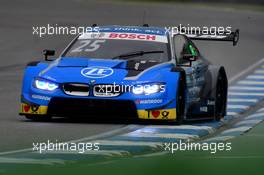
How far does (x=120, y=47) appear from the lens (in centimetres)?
1559

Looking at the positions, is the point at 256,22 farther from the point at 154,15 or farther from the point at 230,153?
the point at 230,153

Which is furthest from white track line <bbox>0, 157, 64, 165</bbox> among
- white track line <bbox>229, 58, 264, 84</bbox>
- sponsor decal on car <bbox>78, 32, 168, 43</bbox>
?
A: white track line <bbox>229, 58, 264, 84</bbox>

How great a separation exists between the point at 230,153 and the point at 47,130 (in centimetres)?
303

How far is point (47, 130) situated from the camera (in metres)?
13.8

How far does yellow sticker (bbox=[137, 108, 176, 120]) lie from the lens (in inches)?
575

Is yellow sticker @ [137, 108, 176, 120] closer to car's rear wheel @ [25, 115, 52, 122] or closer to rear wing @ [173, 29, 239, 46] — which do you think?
car's rear wheel @ [25, 115, 52, 122]

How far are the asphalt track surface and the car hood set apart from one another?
0.54m

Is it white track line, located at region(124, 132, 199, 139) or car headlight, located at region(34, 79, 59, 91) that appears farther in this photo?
car headlight, located at region(34, 79, 59, 91)

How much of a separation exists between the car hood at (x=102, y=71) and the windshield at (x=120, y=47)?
0.41 metres

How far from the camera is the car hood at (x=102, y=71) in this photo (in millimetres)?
14484

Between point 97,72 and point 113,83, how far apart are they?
293 millimetres

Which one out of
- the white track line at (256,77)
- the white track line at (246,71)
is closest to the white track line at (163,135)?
the white track line at (246,71)

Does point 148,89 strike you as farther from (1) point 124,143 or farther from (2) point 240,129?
(1) point 124,143

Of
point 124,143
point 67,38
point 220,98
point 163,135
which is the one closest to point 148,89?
point 163,135
